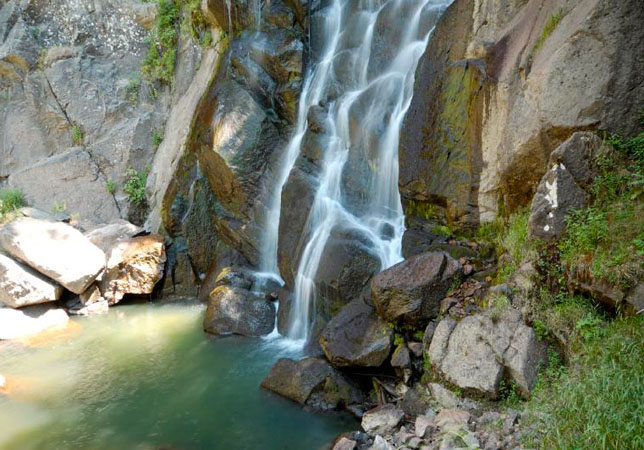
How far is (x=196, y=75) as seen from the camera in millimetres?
13828

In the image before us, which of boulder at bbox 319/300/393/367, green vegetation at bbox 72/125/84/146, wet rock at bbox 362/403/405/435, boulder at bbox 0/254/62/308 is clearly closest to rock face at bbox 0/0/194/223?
green vegetation at bbox 72/125/84/146

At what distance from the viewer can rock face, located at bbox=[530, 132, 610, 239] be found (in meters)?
4.88

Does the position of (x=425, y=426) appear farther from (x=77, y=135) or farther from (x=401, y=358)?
(x=77, y=135)

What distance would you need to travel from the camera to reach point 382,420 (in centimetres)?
531

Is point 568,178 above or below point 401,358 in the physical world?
above

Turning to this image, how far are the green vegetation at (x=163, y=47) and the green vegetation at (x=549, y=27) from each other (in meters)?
12.3

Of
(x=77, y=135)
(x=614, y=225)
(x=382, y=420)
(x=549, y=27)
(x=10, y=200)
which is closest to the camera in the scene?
(x=614, y=225)

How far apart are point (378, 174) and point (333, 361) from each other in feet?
12.0

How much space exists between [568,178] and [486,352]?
2.07 metres

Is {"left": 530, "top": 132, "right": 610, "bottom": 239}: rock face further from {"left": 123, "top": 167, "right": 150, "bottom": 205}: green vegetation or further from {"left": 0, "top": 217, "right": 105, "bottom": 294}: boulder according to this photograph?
{"left": 123, "top": 167, "right": 150, "bottom": 205}: green vegetation

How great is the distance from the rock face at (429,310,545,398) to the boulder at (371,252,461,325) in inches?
17.3

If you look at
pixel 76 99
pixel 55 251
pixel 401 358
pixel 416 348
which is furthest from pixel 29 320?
pixel 76 99

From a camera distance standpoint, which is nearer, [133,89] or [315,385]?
[315,385]

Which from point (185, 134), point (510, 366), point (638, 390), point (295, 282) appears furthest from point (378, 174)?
point (185, 134)
